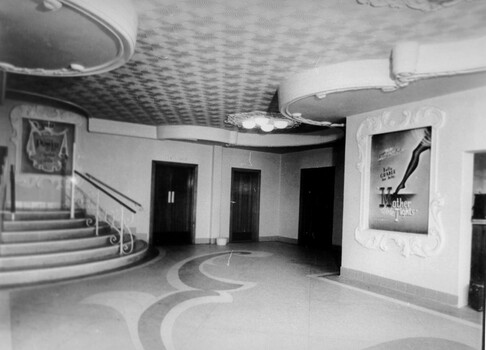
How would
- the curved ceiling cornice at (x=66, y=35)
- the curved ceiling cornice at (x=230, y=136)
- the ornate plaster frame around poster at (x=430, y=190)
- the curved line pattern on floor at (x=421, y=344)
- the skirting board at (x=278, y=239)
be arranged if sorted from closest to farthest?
the curved ceiling cornice at (x=66, y=35) < the curved line pattern on floor at (x=421, y=344) < the ornate plaster frame around poster at (x=430, y=190) < the curved ceiling cornice at (x=230, y=136) < the skirting board at (x=278, y=239)

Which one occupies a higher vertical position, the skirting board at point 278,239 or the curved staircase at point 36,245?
the curved staircase at point 36,245

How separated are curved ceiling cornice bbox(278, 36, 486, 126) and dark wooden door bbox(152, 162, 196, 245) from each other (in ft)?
13.4

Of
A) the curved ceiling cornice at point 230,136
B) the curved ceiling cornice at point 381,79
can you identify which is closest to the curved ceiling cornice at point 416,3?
the curved ceiling cornice at point 381,79

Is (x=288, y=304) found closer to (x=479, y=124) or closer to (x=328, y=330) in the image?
(x=328, y=330)

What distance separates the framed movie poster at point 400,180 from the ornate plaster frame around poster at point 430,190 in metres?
0.06

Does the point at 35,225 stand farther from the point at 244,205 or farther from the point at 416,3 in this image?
the point at 244,205

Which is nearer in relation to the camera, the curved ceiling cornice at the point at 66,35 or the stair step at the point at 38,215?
the stair step at the point at 38,215

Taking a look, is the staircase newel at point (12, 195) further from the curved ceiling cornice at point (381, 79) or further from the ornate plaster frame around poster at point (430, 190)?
the ornate plaster frame around poster at point (430, 190)

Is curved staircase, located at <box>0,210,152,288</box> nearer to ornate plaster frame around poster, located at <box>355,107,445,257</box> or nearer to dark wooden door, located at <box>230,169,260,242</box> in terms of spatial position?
ornate plaster frame around poster, located at <box>355,107,445,257</box>

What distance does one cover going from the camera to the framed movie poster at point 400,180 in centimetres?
403

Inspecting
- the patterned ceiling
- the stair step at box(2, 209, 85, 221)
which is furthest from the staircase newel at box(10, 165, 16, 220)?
the patterned ceiling

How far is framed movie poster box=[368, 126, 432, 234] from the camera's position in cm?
403

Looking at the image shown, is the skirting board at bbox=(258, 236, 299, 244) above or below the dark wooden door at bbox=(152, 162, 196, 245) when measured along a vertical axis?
below

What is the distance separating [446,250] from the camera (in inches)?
147
